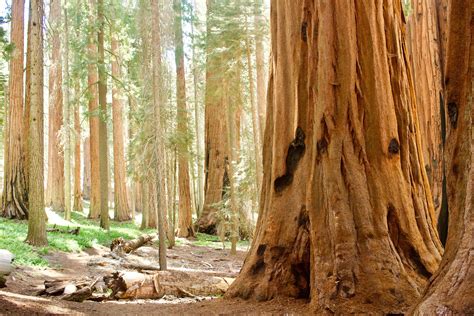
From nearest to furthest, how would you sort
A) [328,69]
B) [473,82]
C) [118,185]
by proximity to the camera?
[473,82] < [328,69] < [118,185]

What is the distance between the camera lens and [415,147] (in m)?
5.83

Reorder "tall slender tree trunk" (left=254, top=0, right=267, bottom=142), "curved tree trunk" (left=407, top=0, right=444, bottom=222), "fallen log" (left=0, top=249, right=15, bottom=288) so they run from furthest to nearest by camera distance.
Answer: "tall slender tree trunk" (left=254, top=0, right=267, bottom=142)
"curved tree trunk" (left=407, top=0, right=444, bottom=222)
"fallen log" (left=0, top=249, right=15, bottom=288)

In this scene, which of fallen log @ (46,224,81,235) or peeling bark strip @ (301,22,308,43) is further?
fallen log @ (46,224,81,235)

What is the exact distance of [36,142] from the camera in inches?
485

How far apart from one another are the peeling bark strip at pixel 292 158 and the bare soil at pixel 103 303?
4.33 ft

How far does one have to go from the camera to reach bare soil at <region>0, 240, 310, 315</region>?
17.6 feet

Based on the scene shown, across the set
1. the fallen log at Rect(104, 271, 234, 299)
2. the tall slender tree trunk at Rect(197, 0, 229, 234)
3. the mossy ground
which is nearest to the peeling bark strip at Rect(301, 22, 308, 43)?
the fallen log at Rect(104, 271, 234, 299)

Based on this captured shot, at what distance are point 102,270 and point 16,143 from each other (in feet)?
28.4

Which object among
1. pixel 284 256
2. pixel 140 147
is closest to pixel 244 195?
pixel 140 147

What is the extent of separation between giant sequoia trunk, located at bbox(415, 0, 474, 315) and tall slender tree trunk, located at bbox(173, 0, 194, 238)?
14730 millimetres

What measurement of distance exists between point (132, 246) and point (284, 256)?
400 inches

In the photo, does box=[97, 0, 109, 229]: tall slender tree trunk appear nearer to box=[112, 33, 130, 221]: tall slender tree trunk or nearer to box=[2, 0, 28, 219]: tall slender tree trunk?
box=[2, 0, 28, 219]: tall slender tree trunk

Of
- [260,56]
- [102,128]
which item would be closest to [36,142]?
[102,128]

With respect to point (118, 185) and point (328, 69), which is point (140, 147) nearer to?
point (118, 185)
